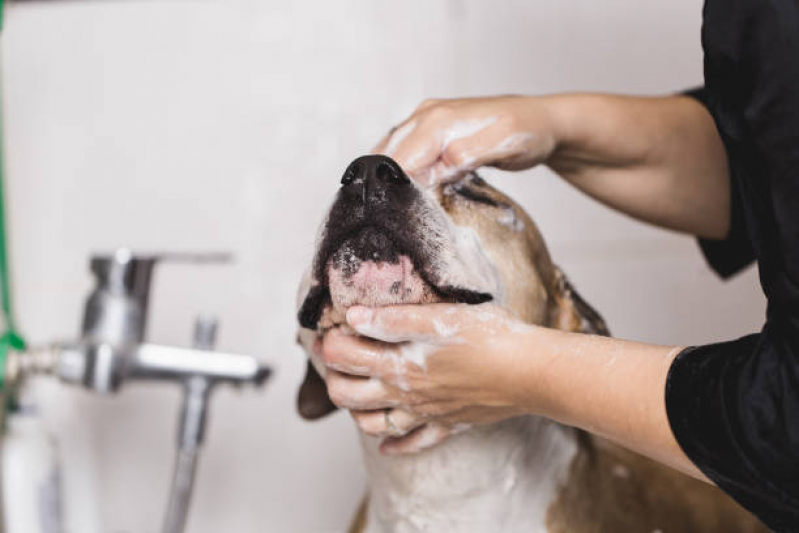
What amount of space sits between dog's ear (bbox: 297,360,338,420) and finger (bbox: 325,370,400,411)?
0.17m

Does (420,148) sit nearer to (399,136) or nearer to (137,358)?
(399,136)

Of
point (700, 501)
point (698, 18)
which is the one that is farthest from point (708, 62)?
point (698, 18)

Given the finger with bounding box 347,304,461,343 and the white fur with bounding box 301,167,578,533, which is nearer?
the finger with bounding box 347,304,461,343

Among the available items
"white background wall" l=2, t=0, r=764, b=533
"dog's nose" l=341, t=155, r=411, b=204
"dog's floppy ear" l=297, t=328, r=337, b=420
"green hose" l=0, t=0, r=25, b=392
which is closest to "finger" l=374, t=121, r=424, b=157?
"dog's nose" l=341, t=155, r=411, b=204

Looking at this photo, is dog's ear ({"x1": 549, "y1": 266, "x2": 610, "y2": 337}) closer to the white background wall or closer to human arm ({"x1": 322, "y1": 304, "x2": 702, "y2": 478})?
human arm ({"x1": 322, "y1": 304, "x2": 702, "y2": 478})

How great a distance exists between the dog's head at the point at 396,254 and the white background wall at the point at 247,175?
1.71 ft

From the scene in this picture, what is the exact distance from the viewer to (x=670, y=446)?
0.64 metres

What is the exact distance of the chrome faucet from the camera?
1.17 m

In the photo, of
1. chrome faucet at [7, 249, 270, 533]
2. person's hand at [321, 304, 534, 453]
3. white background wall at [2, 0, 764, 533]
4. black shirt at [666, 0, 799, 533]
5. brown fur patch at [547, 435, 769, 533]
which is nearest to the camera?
black shirt at [666, 0, 799, 533]

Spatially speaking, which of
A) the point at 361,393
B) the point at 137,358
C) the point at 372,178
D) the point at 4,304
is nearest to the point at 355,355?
the point at 361,393

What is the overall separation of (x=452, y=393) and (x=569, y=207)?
694mm

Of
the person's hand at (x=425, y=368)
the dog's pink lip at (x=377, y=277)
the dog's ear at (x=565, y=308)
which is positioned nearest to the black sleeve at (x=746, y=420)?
the person's hand at (x=425, y=368)

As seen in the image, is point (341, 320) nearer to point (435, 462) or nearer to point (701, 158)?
point (435, 462)

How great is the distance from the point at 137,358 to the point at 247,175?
1.45 feet
